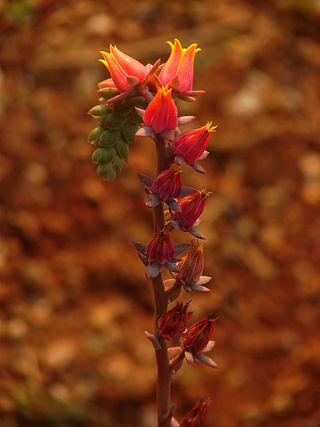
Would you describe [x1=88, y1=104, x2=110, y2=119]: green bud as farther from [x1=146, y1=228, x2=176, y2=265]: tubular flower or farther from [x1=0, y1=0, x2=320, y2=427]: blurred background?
[x1=0, y1=0, x2=320, y2=427]: blurred background

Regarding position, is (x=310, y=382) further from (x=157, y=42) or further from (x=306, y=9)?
(x=306, y=9)

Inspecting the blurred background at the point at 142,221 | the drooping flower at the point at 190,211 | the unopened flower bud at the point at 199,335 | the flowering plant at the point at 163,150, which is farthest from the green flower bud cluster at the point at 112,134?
the blurred background at the point at 142,221

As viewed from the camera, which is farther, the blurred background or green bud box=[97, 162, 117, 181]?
the blurred background

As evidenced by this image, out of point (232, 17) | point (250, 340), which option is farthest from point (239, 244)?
point (232, 17)

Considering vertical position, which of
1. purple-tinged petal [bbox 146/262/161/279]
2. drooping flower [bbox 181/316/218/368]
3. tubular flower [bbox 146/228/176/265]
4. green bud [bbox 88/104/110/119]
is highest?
green bud [bbox 88/104/110/119]

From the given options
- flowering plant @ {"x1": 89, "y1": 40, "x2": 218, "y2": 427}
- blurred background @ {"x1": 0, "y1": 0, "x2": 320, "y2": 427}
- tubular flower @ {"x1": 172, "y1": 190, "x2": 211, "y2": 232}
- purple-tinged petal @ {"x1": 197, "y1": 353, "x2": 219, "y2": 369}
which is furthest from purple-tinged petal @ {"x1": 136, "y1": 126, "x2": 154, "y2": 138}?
blurred background @ {"x1": 0, "y1": 0, "x2": 320, "y2": 427}

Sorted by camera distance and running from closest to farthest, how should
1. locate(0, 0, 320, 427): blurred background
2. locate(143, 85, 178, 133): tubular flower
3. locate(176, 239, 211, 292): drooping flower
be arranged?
locate(143, 85, 178, 133): tubular flower, locate(176, 239, 211, 292): drooping flower, locate(0, 0, 320, 427): blurred background

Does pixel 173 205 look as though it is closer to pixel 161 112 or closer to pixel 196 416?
pixel 161 112
